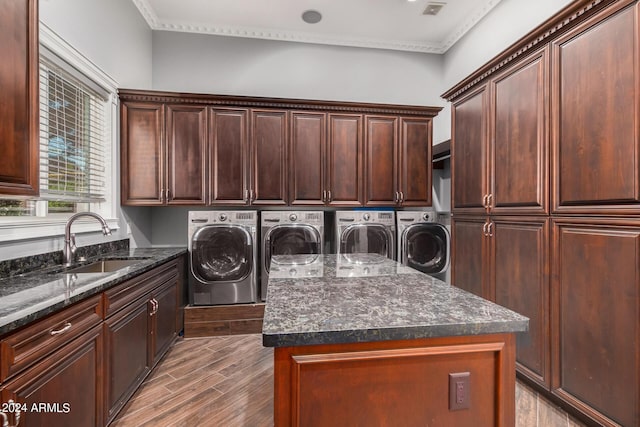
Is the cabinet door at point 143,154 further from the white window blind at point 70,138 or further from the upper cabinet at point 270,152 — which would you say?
the white window blind at point 70,138

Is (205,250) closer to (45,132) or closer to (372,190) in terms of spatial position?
(45,132)

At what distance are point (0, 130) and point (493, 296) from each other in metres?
3.07

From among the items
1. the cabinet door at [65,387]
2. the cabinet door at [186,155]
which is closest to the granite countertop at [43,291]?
the cabinet door at [65,387]

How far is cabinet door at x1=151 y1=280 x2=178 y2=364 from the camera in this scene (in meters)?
2.29

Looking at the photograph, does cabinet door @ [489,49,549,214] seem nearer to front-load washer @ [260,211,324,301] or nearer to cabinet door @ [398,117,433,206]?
cabinet door @ [398,117,433,206]

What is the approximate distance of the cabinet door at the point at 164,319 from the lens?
229 centimetres

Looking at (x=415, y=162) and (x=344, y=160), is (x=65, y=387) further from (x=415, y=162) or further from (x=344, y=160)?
(x=415, y=162)

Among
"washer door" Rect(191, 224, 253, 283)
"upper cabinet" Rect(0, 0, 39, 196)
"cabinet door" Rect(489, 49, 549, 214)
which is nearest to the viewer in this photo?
"upper cabinet" Rect(0, 0, 39, 196)

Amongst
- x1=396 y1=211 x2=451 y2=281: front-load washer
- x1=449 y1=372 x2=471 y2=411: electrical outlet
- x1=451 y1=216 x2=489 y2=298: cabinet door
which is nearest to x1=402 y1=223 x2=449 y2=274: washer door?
x1=396 y1=211 x2=451 y2=281: front-load washer

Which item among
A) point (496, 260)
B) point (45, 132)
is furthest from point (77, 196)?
point (496, 260)

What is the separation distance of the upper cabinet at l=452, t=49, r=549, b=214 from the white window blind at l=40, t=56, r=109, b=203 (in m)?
3.18

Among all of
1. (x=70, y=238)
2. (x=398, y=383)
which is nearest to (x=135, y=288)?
(x=70, y=238)

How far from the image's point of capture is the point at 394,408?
0.88 meters

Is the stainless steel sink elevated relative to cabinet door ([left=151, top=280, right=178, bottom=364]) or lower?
elevated
